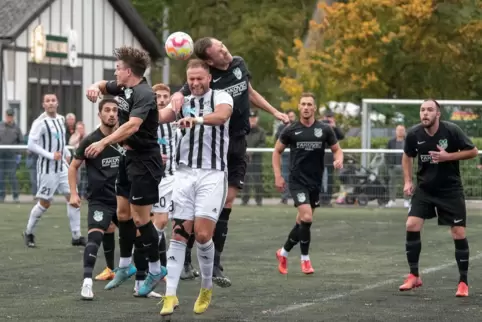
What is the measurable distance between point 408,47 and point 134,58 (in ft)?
72.9

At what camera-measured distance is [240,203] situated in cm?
2773

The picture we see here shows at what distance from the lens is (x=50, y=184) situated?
744 inches

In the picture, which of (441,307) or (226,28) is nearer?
(441,307)

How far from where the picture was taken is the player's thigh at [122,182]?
12.5 meters

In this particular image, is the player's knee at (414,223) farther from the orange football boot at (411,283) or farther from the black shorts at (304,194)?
the black shorts at (304,194)

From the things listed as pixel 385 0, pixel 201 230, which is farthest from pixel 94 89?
pixel 385 0

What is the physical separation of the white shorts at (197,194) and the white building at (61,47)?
92.3ft

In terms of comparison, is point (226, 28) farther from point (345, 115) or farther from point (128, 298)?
point (128, 298)

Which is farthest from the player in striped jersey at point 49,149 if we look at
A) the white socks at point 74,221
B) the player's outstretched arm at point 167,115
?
the player's outstretched arm at point 167,115

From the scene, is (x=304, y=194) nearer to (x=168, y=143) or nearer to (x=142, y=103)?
(x=168, y=143)

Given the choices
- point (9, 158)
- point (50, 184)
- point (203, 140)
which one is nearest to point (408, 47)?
point (9, 158)

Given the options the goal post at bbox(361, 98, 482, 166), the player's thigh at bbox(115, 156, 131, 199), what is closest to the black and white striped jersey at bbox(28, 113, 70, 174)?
the player's thigh at bbox(115, 156, 131, 199)

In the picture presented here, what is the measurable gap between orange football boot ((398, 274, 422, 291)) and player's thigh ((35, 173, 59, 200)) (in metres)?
6.91

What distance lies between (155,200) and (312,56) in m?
23.8
